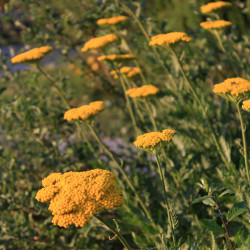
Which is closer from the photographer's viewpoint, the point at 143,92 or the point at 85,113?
Answer: the point at 85,113

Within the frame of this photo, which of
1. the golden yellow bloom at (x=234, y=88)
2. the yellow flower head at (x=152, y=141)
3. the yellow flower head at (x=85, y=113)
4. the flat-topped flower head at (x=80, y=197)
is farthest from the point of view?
the yellow flower head at (x=85, y=113)

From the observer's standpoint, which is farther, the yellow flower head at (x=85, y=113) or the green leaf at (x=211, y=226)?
the yellow flower head at (x=85, y=113)

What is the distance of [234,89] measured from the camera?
4.96 ft

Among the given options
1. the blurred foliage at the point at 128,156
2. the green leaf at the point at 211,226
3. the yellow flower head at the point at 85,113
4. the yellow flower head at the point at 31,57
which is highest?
the yellow flower head at the point at 31,57

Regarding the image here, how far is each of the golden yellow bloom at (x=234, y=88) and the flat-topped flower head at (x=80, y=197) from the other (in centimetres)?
67

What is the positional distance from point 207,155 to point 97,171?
4.25 ft

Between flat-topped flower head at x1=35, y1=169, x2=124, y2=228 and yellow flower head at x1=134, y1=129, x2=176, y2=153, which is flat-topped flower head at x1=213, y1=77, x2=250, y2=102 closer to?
yellow flower head at x1=134, y1=129, x2=176, y2=153

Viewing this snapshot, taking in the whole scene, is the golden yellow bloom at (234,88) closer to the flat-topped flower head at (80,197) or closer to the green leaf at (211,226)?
the green leaf at (211,226)

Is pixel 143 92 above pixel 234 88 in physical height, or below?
below

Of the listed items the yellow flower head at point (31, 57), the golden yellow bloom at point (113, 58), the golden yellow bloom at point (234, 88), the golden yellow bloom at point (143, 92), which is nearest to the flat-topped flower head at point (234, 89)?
the golden yellow bloom at point (234, 88)

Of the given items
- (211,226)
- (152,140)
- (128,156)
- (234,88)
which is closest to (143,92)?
(234,88)

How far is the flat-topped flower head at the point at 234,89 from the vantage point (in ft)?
4.91

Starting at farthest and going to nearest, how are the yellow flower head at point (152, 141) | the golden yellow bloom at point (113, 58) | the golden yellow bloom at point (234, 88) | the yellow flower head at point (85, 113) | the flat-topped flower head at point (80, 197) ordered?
the golden yellow bloom at point (113, 58)
the yellow flower head at point (85, 113)
the golden yellow bloom at point (234, 88)
the yellow flower head at point (152, 141)
the flat-topped flower head at point (80, 197)

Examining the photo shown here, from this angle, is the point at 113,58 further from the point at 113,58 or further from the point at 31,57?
the point at 31,57
